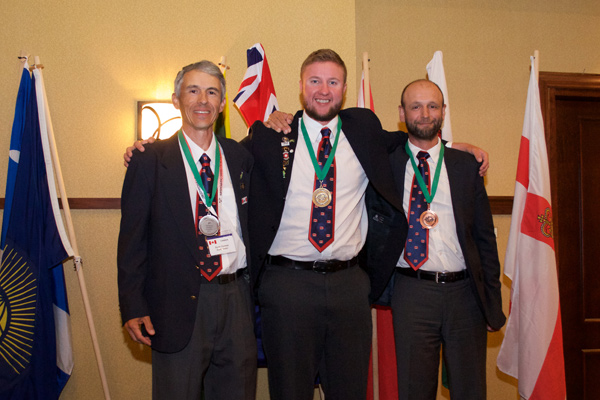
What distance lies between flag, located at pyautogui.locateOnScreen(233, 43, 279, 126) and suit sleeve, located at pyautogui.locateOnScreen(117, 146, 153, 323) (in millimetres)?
1082

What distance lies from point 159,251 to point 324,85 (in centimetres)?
109

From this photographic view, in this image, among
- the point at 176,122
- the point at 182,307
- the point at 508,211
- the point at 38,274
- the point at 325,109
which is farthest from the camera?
the point at 508,211

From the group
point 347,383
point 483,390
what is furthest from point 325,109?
point 483,390

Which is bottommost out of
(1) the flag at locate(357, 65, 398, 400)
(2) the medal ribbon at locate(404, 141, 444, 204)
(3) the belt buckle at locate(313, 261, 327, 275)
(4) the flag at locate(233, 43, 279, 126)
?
(1) the flag at locate(357, 65, 398, 400)

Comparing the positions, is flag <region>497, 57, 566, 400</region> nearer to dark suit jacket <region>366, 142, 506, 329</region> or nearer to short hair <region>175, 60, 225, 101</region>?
dark suit jacket <region>366, 142, 506, 329</region>

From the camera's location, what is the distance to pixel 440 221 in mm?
2402

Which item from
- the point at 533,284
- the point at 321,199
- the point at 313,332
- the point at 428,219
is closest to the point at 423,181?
the point at 428,219

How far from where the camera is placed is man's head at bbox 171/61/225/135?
83.7 inches

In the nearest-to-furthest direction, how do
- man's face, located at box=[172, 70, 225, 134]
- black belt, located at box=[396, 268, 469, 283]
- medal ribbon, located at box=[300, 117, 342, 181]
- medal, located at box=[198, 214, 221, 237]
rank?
1. medal, located at box=[198, 214, 221, 237]
2. man's face, located at box=[172, 70, 225, 134]
3. medal ribbon, located at box=[300, 117, 342, 181]
4. black belt, located at box=[396, 268, 469, 283]

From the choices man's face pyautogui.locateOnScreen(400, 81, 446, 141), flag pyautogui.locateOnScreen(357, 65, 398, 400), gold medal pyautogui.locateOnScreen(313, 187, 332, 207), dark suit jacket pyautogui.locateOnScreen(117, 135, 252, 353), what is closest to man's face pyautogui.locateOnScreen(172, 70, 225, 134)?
dark suit jacket pyautogui.locateOnScreen(117, 135, 252, 353)

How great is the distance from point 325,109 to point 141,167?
2.98 ft

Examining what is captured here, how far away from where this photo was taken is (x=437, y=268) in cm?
236

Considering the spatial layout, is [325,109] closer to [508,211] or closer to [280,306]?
[280,306]

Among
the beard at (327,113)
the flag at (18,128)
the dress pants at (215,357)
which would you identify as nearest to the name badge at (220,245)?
the dress pants at (215,357)
